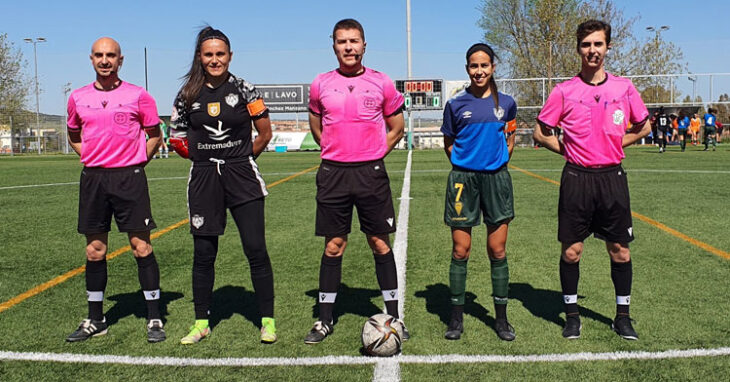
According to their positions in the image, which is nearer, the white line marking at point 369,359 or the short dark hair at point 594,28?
the white line marking at point 369,359

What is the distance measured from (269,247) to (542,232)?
3.47m

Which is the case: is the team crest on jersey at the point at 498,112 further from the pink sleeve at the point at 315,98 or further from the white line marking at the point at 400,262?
the white line marking at the point at 400,262

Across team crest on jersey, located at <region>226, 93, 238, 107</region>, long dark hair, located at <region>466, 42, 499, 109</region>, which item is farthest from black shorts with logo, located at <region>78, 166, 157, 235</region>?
long dark hair, located at <region>466, 42, 499, 109</region>

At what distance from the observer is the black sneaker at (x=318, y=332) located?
397 cm

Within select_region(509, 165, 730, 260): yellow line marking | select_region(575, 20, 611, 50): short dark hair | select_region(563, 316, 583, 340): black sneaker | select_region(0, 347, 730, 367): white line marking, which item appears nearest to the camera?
select_region(0, 347, 730, 367): white line marking

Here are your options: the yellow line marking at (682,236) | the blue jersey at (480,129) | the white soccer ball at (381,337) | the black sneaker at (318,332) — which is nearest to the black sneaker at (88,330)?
the black sneaker at (318,332)

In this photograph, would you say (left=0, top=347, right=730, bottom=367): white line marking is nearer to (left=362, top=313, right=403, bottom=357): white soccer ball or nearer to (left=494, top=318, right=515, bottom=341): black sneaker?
(left=362, top=313, right=403, bottom=357): white soccer ball

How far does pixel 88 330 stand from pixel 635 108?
153 inches

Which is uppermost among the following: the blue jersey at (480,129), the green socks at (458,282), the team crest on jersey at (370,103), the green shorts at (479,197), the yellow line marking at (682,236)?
the team crest on jersey at (370,103)

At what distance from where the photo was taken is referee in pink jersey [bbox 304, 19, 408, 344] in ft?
13.0

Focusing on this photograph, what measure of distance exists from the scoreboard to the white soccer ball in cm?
3813

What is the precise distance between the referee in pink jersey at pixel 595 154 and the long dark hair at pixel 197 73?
7.26 feet

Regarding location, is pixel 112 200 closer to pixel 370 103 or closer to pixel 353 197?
pixel 353 197

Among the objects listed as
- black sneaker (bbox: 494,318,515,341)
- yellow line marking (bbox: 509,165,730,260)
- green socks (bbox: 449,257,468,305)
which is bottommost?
black sneaker (bbox: 494,318,515,341)
